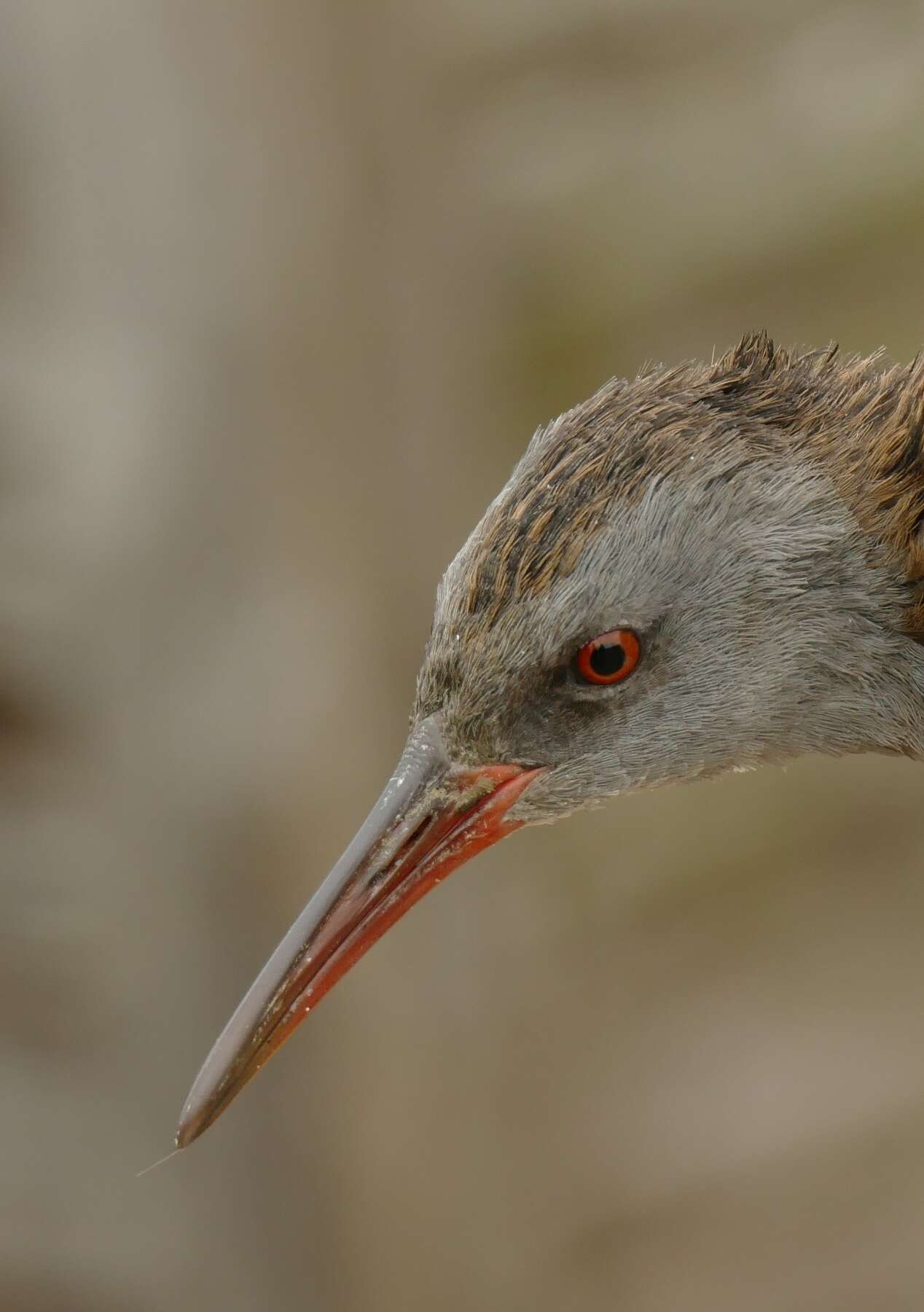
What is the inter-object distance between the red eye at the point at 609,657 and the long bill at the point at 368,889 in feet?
0.45

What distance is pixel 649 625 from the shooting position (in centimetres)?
144

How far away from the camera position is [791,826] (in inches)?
157

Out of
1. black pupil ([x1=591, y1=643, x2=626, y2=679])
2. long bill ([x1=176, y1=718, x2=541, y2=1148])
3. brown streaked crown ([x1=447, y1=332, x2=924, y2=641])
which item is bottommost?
long bill ([x1=176, y1=718, x2=541, y2=1148])

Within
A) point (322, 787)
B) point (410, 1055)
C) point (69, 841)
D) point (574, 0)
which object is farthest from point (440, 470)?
point (410, 1055)

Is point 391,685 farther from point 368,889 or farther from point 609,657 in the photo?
point 609,657

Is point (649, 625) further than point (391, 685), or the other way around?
point (391, 685)

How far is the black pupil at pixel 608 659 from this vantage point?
4.70ft

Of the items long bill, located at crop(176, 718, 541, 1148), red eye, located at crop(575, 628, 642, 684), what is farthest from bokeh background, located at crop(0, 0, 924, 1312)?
red eye, located at crop(575, 628, 642, 684)

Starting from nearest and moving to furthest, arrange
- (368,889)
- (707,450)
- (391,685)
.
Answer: (707,450) → (368,889) → (391,685)

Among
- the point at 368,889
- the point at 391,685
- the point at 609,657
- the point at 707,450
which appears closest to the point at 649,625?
the point at 609,657

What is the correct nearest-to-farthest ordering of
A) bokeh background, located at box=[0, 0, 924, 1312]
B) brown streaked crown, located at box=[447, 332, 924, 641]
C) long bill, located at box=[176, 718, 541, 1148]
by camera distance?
brown streaked crown, located at box=[447, 332, 924, 641], long bill, located at box=[176, 718, 541, 1148], bokeh background, located at box=[0, 0, 924, 1312]

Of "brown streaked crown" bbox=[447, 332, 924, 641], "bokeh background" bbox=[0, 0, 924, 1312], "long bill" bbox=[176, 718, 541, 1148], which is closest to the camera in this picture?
"brown streaked crown" bbox=[447, 332, 924, 641]

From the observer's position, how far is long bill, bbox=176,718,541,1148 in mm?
1503

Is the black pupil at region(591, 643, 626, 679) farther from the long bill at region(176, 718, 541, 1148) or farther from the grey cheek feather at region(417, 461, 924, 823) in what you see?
the long bill at region(176, 718, 541, 1148)
